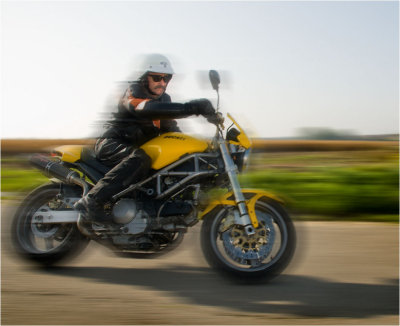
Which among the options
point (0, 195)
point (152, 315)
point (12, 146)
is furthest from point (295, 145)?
point (152, 315)

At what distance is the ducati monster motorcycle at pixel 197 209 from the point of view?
4.51 meters

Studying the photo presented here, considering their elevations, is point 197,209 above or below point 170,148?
below

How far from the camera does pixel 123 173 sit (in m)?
4.58

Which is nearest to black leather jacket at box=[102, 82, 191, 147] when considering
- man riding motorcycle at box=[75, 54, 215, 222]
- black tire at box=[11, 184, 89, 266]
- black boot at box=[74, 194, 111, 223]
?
man riding motorcycle at box=[75, 54, 215, 222]

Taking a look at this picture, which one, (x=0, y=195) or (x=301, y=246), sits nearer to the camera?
(x=301, y=246)

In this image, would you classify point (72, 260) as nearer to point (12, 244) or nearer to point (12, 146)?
point (12, 244)

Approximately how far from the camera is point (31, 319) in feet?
12.0

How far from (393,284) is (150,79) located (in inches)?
101

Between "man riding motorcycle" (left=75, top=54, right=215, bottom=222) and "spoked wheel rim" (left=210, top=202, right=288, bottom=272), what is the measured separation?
30.4 inches

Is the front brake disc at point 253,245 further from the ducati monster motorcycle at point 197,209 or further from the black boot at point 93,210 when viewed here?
the black boot at point 93,210

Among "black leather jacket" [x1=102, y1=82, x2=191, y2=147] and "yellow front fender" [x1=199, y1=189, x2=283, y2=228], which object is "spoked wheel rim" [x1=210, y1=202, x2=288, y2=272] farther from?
"black leather jacket" [x1=102, y1=82, x2=191, y2=147]

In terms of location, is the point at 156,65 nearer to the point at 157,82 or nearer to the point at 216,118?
the point at 157,82

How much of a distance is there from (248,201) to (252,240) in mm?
310

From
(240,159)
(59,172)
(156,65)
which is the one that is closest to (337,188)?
(240,159)
